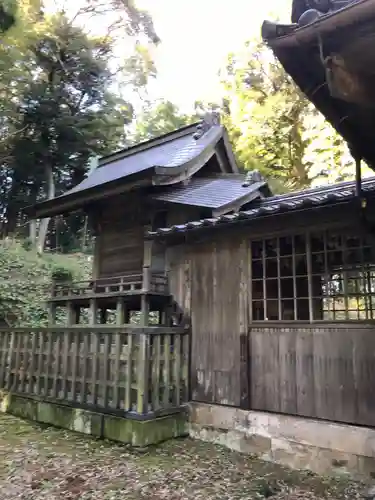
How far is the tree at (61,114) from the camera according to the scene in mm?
22281

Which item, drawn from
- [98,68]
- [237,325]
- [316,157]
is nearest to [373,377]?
[237,325]

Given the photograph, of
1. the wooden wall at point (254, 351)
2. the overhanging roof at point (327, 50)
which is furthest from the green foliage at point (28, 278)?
the overhanging roof at point (327, 50)

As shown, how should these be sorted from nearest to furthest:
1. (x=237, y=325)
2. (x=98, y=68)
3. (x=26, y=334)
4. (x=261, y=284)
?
(x=237, y=325) → (x=261, y=284) → (x=26, y=334) → (x=98, y=68)

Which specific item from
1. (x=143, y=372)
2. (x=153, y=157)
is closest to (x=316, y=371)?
(x=143, y=372)

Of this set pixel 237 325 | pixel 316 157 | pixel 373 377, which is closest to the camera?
pixel 373 377

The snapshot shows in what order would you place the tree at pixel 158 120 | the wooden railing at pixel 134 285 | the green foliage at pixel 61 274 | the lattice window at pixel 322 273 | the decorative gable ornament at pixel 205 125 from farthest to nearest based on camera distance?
the tree at pixel 158 120
the green foliage at pixel 61 274
the decorative gable ornament at pixel 205 125
the wooden railing at pixel 134 285
the lattice window at pixel 322 273

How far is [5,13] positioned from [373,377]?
400 inches

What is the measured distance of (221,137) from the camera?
10.2m

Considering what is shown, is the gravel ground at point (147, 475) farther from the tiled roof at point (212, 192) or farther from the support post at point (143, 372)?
the tiled roof at point (212, 192)

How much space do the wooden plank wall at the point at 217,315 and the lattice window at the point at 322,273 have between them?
343mm

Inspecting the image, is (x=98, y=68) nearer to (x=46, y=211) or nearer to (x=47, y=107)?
(x=47, y=107)

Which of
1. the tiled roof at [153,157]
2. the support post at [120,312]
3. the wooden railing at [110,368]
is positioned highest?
the tiled roof at [153,157]

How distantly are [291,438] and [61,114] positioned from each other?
21.3 metres

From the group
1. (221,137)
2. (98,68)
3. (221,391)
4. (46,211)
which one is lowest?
(221,391)
